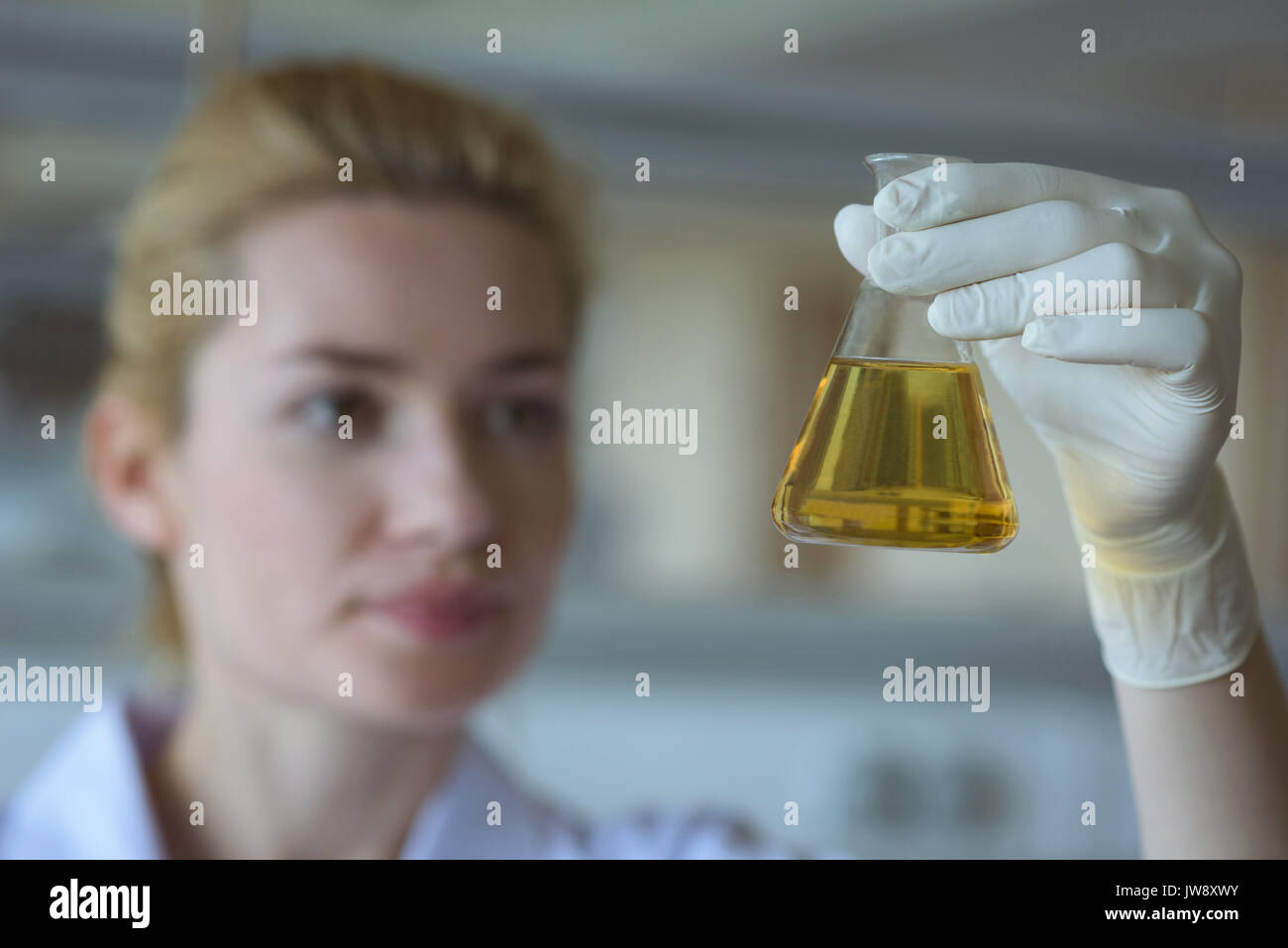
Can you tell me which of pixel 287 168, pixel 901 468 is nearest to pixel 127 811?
pixel 287 168

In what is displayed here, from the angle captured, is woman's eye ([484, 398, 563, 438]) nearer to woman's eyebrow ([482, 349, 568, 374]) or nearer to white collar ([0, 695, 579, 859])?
woman's eyebrow ([482, 349, 568, 374])

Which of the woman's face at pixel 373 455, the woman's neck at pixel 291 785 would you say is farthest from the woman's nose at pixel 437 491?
the woman's neck at pixel 291 785

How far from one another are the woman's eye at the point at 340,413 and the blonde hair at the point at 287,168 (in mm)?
158

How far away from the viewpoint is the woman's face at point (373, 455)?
1.37 metres

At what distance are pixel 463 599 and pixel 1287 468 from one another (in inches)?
122

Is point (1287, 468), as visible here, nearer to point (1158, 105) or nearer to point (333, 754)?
point (1158, 105)

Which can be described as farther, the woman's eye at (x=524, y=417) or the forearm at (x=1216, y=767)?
the woman's eye at (x=524, y=417)

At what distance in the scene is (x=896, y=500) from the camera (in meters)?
0.69

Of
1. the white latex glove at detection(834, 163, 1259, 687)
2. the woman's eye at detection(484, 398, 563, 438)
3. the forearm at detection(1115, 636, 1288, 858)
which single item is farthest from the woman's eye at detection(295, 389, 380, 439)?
the forearm at detection(1115, 636, 1288, 858)

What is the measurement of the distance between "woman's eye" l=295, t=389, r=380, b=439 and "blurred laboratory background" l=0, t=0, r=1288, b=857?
448 millimetres

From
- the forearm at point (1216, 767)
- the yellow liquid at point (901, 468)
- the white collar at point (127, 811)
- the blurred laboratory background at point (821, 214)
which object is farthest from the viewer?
the blurred laboratory background at point (821, 214)

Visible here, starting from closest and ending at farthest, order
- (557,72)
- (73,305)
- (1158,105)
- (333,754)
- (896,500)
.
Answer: (896,500), (333,754), (557,72), (73,305), (1158,105)

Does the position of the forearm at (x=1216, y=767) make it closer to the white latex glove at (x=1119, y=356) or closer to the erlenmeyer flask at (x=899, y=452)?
the white latex glove at (x=1119, y=356)
